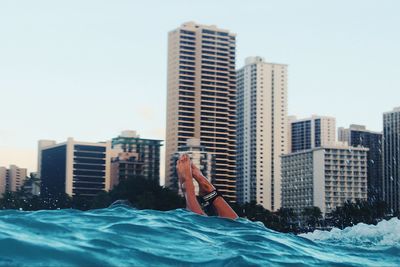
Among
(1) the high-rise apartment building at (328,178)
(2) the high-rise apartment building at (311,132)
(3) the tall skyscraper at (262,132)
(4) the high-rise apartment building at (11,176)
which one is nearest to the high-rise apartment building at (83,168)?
(3) the tall skyscraper at (262,132)

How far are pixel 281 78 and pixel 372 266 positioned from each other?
161 metres

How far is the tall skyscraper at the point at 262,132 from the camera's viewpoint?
167125 millimetres

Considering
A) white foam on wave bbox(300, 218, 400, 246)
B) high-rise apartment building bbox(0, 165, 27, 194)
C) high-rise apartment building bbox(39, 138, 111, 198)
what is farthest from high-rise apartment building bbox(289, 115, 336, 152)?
white foam on wave bbox(300, 218, 400, 246)

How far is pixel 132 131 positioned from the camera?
495 feet

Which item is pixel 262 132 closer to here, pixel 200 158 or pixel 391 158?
pixel 391 158

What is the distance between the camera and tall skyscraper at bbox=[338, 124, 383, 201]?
520 feet

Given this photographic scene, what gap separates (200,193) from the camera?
905 inches

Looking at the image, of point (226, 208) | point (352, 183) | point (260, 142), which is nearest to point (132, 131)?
point (260, 142)

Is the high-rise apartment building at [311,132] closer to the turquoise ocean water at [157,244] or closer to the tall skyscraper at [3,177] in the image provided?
the tall skyscraper at [3,177]

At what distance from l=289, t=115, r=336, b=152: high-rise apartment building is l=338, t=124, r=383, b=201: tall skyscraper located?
3.38m

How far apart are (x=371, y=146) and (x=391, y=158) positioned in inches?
491

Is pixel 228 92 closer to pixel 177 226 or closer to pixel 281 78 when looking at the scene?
pixel 281 78

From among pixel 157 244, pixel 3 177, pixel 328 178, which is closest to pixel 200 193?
pixel 157 244

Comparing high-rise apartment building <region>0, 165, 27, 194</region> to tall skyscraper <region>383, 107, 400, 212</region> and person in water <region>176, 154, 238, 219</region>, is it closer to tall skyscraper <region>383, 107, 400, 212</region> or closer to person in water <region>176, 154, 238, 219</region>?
tall skyscraper <region>383, 107, 400, 212</region>
